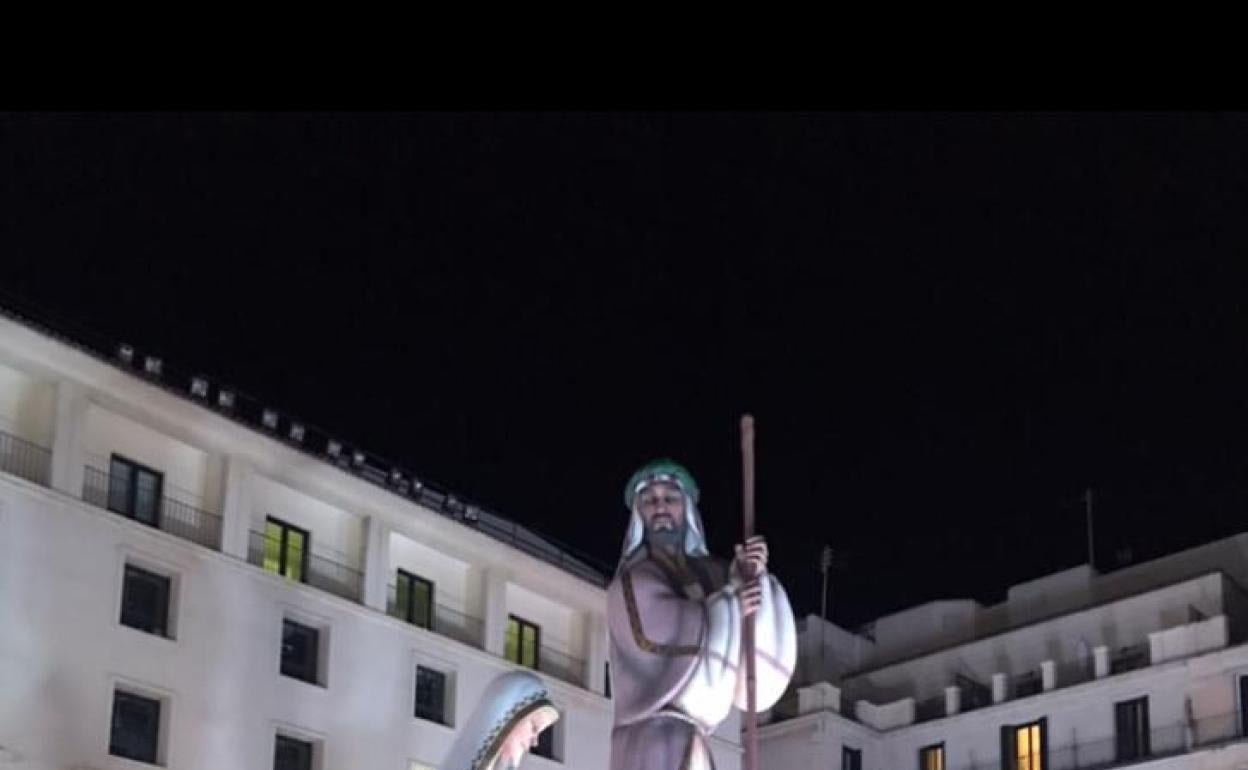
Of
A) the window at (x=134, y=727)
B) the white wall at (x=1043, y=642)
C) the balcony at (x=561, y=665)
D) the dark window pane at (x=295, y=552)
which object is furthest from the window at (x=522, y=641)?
the white wall at (x=1043, y=642)

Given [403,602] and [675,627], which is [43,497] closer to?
[403,602]

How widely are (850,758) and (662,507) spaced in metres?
32.2

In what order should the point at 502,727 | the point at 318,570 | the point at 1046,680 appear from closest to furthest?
the point at 502,727, the point at 318,570, the point at 1046,680

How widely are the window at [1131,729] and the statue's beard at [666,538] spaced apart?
94.3 feet

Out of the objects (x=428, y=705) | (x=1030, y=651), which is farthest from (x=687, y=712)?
(x=1030, y=651)

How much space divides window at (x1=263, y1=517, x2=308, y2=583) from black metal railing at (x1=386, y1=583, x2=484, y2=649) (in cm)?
209

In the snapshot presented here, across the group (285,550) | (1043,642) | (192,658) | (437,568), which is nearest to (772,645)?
(192,658)

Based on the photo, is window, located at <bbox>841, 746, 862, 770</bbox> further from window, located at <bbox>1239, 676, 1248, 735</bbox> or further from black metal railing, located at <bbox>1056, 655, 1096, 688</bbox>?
window, located at <bbox>1239, 676, 1248, 735</bbox>

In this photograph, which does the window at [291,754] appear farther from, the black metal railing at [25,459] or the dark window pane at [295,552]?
the black metal railing at [25,459]

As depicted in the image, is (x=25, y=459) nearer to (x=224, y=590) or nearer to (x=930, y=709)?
(x=224, y=590)

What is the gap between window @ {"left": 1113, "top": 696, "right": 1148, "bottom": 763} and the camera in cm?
4031

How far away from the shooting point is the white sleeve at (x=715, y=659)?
41.3 ft

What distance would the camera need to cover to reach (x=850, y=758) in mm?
44531

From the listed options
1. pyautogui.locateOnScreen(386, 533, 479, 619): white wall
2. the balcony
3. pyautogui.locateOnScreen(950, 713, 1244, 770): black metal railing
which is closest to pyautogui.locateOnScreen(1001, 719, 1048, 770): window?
pyautogui.locateOnScreen(950, 713, 1244, 770): black metal railing
